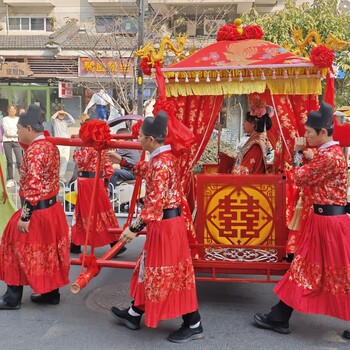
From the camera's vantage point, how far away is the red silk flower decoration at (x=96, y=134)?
3.99m

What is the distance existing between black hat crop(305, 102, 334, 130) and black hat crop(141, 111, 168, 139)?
1085mm

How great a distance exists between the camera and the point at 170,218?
3652 millimetres

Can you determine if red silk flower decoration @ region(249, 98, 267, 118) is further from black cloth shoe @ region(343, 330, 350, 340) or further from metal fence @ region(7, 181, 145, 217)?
metal fence @ region(7, 181, 145, 217)

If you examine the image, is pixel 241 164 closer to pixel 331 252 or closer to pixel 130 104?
pixel 331 252

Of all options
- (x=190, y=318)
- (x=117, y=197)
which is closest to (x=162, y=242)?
(x=190, y=318)

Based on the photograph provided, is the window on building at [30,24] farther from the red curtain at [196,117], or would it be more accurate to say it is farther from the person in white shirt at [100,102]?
the red curtain at [196,117]

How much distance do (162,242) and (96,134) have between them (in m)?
1.05

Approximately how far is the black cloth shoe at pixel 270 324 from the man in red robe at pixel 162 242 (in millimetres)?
612

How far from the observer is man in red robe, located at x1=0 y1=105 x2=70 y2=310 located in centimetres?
408

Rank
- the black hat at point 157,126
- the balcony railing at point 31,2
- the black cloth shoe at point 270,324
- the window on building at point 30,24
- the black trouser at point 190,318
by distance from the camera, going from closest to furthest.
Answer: the black hat at point 157,126, the black trouser at point 190,318, the black cloth shoe at point 270,324, the balcony railing at point 31,2, the window on building at point 30,24

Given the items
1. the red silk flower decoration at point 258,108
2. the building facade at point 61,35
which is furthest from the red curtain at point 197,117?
the building facade at point 61,35

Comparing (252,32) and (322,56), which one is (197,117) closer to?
(252,32)

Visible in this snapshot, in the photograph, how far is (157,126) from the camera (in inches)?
140

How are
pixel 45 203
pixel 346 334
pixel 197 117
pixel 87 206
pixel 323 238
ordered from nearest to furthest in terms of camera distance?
1. pixel 323 238
2. pixel 346 334
3. pixel 45 203
4. pixel 197 117
5. pixel 87 206
